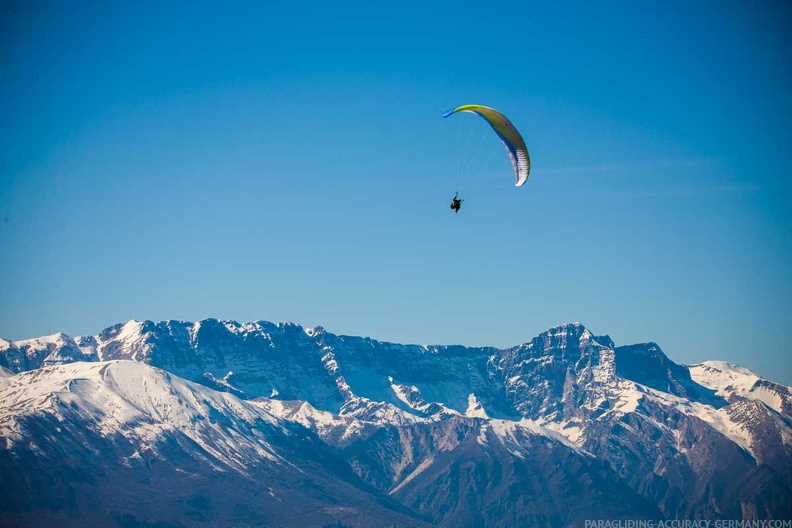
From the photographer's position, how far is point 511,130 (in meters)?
194

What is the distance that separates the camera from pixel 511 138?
7657 inches

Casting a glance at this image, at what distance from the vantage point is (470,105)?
632 ft

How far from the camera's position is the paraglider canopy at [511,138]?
192 metres

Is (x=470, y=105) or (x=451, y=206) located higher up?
(x=470, y=105)

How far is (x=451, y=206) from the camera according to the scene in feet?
637

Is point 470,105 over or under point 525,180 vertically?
over

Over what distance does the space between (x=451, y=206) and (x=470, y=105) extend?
17.5m

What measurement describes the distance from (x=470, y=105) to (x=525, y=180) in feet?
52.1

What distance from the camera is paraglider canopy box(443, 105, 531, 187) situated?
7564 inches

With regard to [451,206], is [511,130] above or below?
above

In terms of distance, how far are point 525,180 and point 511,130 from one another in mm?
8883
